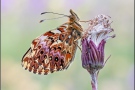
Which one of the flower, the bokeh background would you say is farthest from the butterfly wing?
the bokeh background

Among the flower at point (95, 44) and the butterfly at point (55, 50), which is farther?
the butterfly at point (55, 50)

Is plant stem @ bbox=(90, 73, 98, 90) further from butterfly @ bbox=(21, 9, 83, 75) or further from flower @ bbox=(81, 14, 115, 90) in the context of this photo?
butterfly @ bbox=(21, 9, 83, 75)

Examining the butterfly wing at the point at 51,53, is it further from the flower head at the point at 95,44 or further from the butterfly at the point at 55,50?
the flower head at the point at 95,44

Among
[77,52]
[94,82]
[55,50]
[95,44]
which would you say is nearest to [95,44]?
[95,44]

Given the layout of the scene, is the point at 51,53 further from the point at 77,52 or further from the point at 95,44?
the point at 77,52

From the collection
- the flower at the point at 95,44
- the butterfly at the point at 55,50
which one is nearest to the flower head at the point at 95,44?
the flower at the point at 95,44
